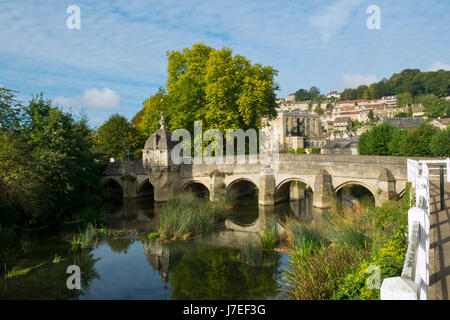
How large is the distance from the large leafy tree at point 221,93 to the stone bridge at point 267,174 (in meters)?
2.52

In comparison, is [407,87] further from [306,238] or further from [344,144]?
[306,238]

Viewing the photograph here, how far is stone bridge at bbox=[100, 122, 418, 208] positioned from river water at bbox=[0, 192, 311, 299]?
5.40 m

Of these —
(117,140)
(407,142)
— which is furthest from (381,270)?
(117,140)

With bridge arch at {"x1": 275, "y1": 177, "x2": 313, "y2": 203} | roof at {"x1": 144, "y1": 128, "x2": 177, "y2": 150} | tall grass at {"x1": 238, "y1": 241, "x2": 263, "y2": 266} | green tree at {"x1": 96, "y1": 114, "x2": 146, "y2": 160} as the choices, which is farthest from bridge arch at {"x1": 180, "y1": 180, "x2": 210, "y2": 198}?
tall grass at {"x1": 238, "y1": 241, "x2": 263, "y2": 266}

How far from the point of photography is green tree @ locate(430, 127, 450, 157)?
2833cm

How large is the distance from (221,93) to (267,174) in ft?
21.8

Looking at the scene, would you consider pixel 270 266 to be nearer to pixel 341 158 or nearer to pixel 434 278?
pixel 434 278

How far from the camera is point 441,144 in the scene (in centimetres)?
2873

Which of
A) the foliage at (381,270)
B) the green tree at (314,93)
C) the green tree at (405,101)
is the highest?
the green tree at (314,93)

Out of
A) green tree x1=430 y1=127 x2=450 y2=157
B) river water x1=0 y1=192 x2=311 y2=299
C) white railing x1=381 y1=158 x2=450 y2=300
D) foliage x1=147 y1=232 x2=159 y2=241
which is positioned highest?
green tree x1=430 y1=127 x2=450 y2=157

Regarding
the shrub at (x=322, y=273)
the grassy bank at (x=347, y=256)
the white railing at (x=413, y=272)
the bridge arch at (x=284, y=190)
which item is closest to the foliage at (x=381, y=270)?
the grassy bank at (x=347, y=256)

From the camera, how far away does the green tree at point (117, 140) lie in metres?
31.7

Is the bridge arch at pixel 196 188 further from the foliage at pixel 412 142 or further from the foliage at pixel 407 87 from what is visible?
the foliage at pixel 407 87

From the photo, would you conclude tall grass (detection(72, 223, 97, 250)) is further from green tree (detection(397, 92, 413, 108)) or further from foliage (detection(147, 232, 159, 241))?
green tree (detection(397, 92, 413, 108))
